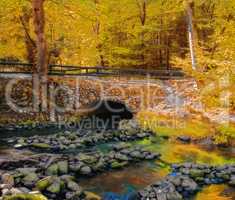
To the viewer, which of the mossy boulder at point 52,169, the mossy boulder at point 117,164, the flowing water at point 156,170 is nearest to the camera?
the flowing water at point 156,170

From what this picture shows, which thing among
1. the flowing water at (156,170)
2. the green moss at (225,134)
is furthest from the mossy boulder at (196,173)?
the green moss at (225,134)

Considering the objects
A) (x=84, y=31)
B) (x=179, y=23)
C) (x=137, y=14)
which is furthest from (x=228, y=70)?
(x=179, y=23)

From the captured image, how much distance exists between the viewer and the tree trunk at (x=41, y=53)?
62.6ft

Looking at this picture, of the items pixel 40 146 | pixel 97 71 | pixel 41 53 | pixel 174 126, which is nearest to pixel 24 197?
pixel 40 146

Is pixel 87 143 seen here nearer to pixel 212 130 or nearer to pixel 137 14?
pixel 212 130

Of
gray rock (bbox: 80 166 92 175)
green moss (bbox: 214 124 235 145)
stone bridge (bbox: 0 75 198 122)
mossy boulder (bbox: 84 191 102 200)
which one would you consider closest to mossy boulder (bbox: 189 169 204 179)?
green moss (bbox: 214 124 235 145)

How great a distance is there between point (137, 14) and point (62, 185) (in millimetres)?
22107

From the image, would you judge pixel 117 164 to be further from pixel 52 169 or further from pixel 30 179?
pixel 30 179

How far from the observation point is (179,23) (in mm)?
33312

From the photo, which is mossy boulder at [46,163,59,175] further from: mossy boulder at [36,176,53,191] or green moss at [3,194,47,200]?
green moss at [3,194,47,200]

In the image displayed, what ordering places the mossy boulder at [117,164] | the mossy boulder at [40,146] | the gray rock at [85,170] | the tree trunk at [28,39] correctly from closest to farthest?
the gray rock at [85,170], the mossy boulder at [117,164], the mossy boulder at [40,146], the tree trunk at [28,39]

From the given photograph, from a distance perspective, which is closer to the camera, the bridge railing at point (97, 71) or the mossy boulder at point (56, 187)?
the mossy boulder at point (56, 187)

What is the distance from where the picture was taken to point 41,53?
19953 millimetres

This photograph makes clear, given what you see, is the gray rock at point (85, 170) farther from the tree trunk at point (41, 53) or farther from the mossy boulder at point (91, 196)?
the tree trunk at point (41, 53)
